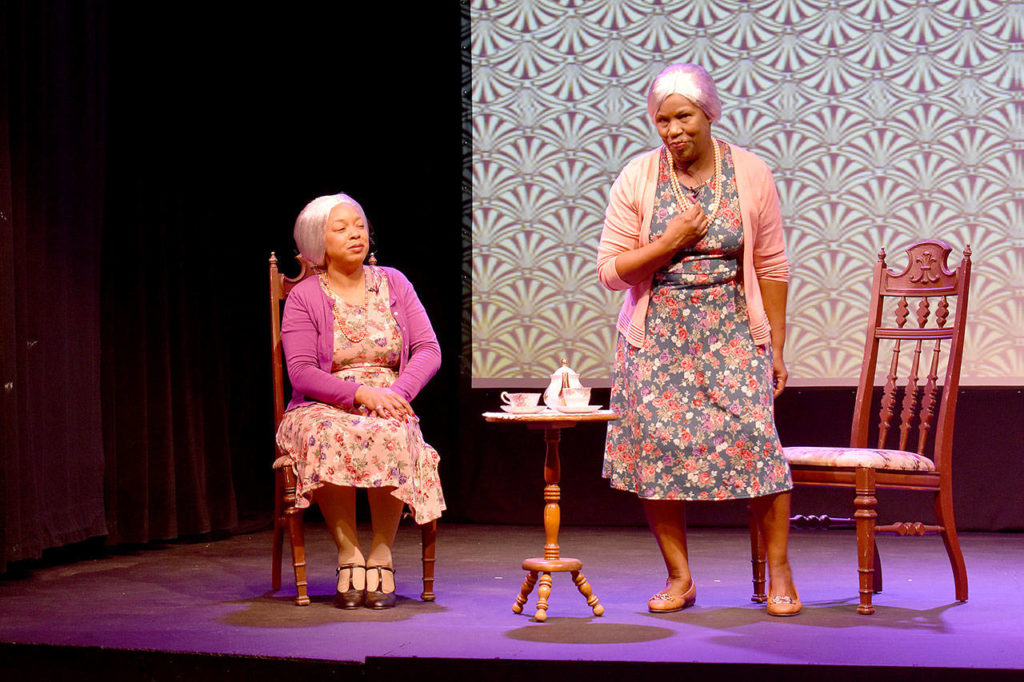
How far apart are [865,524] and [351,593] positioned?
141cm

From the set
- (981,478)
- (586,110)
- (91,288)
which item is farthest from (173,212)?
(981,478)

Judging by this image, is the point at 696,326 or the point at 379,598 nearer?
the point at 696,326

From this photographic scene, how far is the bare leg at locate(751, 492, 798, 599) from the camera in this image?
306 centimetres

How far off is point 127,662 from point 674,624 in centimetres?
130

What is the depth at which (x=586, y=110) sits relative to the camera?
201 inches

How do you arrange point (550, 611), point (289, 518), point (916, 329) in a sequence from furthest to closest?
1. point (916, 329)
2. point (289, 518)
3. point (550, 611)

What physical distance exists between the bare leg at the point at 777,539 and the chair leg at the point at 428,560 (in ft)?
3.08

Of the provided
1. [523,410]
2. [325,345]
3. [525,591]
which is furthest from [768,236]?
[325,345]

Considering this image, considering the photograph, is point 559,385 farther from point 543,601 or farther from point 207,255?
point 207,255

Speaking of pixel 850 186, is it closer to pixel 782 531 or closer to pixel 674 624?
pixel 782 531

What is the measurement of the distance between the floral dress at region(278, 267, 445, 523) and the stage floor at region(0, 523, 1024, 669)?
346 millimetres

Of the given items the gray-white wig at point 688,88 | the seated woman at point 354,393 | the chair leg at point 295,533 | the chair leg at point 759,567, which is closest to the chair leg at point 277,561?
the chair leg at point 295,533

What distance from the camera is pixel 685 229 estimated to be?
9.66ft

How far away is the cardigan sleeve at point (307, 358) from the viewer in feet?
10.9
